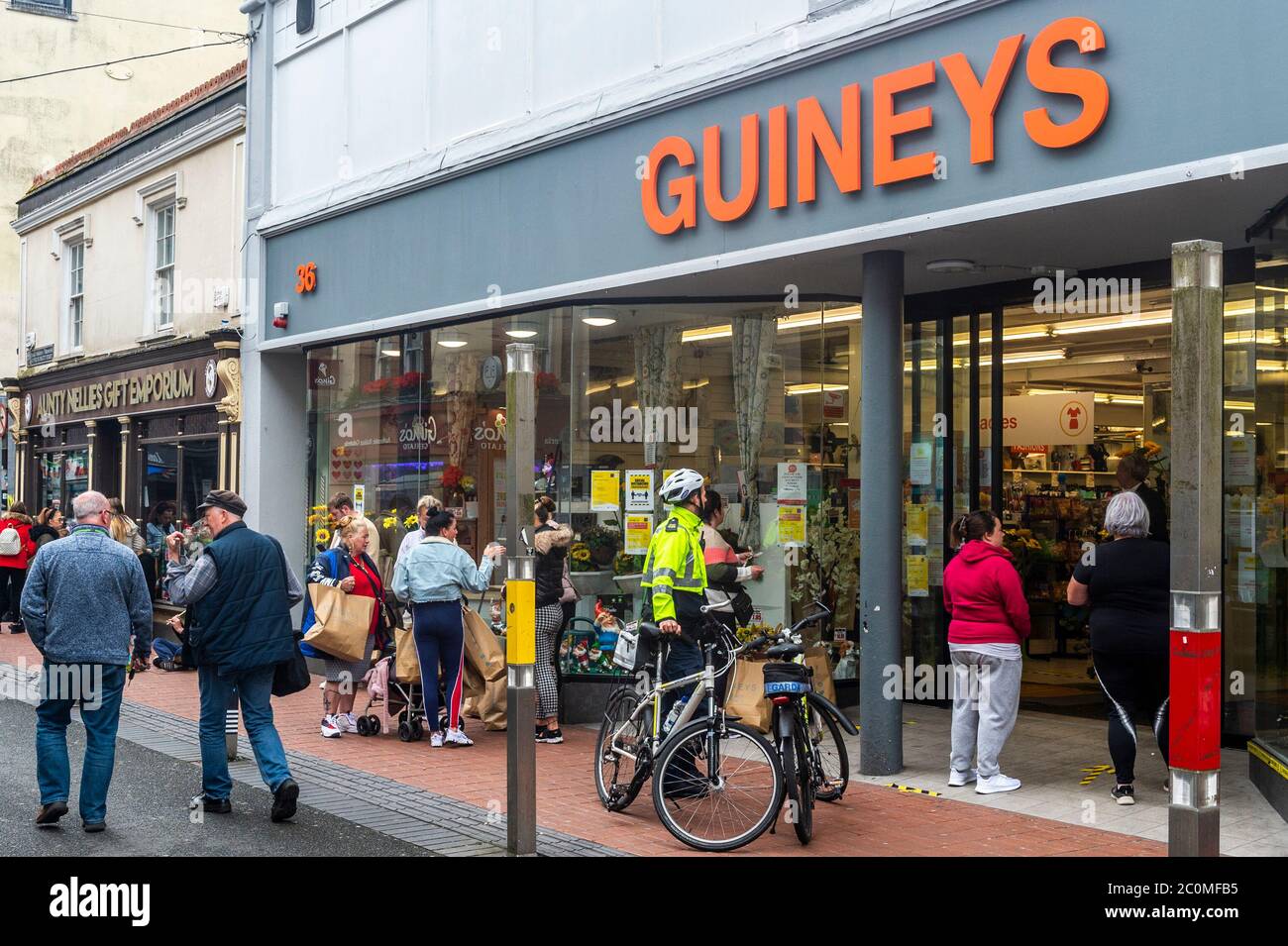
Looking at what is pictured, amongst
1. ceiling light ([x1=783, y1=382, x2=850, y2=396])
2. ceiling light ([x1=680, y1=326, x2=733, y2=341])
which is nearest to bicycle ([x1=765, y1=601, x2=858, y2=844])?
ceiling light ([x1=783, y1=382, x2=850, y2=396])

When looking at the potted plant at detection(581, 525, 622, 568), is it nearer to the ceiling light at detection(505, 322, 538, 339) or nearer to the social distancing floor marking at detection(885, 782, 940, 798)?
the ceiling light at detection(505, 322, 538, 339)

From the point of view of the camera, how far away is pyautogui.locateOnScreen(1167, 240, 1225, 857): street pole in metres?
4.38

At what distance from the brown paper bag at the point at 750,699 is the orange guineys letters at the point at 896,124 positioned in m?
3.95

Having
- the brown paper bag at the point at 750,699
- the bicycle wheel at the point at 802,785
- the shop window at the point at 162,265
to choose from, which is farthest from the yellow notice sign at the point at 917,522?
the shop window at the point at 162,265

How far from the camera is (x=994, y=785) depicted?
28.1ft

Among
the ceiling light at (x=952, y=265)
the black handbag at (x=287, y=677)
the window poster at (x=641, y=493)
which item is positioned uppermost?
the ceiling light at (x=952, y=265)

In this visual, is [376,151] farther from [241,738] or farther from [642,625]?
[642,625]

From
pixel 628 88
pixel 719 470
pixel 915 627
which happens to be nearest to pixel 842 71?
pixel 628 88

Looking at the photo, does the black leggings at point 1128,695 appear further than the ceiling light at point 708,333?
No

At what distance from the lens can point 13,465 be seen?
25.0 m

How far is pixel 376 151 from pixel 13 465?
14.4 m

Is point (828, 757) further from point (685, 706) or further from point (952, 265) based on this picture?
point (952, 265)

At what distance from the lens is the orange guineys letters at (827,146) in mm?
9016

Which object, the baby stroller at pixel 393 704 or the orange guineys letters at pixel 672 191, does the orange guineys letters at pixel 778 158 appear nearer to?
the orange guineys letters at pixel 672 191
